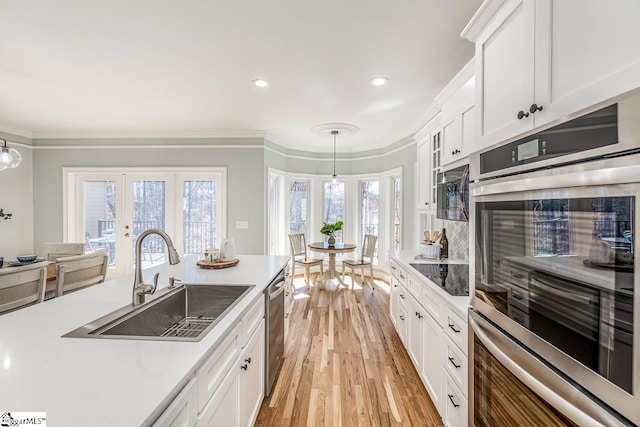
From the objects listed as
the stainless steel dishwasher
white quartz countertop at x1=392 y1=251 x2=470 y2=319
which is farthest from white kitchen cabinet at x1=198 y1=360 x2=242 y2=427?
white quartz countertop at x1=392 y1=251 x2=470 y2=319

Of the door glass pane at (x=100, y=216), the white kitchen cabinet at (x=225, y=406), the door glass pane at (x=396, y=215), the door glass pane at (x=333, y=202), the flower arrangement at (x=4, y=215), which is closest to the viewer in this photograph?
the white kitchen cabinet at (x=225, y=406)

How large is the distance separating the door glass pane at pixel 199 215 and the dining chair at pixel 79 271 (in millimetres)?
1899

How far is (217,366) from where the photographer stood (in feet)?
3.73

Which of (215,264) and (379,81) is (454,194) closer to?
(379,81)

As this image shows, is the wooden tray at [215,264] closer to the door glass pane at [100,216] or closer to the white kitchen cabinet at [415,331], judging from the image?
the white kitchen cabinet at [415,331]

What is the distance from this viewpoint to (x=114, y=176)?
4672 mm

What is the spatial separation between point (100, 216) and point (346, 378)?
4.75 meters

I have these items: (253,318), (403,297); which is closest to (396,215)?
(403,297)

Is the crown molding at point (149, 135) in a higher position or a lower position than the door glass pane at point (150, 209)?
higher

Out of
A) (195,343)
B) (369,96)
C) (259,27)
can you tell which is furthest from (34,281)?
(369,96)

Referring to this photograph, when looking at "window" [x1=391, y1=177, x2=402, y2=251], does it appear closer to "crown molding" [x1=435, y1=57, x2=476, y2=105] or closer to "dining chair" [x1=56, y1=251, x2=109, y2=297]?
"crown molding" [x1=435, y1=57, x2=476, y2=105]

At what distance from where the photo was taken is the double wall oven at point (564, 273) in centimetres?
62

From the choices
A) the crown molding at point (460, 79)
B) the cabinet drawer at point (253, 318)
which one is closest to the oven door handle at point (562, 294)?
the cabinet drawer at point (253, 318)

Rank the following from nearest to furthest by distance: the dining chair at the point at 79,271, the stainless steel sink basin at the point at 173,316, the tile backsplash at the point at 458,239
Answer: the stainless steel sink basin at the point at 173,316 < the dining chair at the point at 79,271 < the tile backsplash at the point at 458,239
